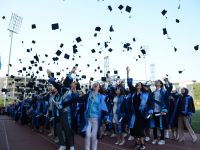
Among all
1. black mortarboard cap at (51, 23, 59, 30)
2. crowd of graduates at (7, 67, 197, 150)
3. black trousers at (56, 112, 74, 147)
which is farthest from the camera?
black mortarboard cap at (51, 23, 59, 30)

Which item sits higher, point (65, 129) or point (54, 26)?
point (54, 26)

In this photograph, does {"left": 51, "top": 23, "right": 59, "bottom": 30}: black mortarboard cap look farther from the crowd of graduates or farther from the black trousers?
the black trousers

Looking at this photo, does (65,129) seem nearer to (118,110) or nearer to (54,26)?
(118,110)

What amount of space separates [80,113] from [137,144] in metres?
4.07

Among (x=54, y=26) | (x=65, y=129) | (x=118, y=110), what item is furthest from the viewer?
(x=54, y=26)

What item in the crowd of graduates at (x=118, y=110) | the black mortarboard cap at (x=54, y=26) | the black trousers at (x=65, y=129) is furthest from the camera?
the black mortarboard cap at (x=54, y=26)

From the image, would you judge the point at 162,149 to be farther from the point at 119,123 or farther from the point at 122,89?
the point at 122,89

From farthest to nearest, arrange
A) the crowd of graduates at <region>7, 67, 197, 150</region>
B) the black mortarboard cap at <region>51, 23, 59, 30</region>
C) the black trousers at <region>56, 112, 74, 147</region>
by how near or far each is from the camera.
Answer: the black mortarboard cap at <region>51, 23, 59, 30</region>
the black trousers at <region>56, 112, 74, 147</region>
the crowd of graduates at <region>7, 67, 197, 150</region>

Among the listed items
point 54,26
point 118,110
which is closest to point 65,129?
point 118,110

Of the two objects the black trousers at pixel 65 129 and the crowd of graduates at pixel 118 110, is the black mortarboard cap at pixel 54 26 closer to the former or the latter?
Result: the crowd of graduates at pixel 118 110

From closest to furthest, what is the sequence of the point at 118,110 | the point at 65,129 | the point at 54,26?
the point at 65,129 < the point at 118,110 < the point at 54,26

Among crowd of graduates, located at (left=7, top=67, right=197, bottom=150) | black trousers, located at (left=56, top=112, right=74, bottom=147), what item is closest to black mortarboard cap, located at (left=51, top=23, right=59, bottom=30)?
crowd of graduates, located at (left=7, top=67, right=197, bottom=150)

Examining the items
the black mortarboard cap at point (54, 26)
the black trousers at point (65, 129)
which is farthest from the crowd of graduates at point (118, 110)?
the black mortarboard cap at point (54, 26)

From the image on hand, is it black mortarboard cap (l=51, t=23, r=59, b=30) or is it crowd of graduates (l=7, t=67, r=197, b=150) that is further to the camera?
black mortarboard cap (l=51, t=23, r=59, b=30)
